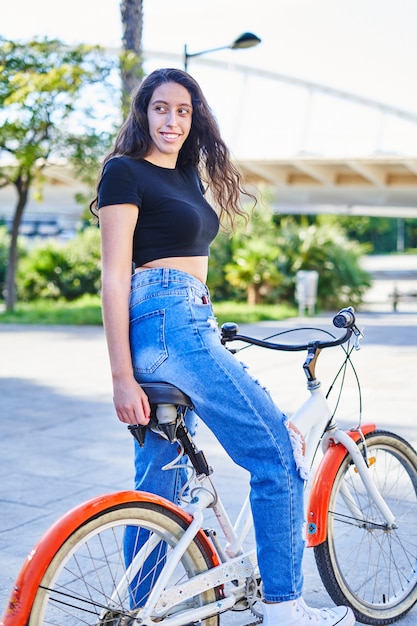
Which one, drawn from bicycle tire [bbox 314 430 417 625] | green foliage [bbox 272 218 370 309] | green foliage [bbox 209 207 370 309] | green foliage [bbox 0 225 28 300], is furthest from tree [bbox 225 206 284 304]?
bicycle tire [bbox 314 430 417 625]

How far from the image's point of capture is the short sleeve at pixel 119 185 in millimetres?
2523

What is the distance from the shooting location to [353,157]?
2655cm

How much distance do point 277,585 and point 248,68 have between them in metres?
39.9

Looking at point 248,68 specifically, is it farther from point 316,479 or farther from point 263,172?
point 316,479

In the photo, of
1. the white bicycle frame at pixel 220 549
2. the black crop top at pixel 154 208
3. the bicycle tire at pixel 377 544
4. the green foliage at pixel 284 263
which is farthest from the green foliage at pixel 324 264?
the black crop top at pixel 154 208

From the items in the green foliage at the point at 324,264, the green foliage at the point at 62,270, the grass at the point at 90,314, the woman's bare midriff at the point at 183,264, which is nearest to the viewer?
the woman's bare midriff at the point at 183,264

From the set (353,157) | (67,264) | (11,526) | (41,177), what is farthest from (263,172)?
(11,526)

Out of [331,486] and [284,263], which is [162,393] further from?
[284,263]

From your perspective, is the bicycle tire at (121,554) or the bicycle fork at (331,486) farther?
the bicycle fork at (331,486)

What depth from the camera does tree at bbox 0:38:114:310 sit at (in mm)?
17766

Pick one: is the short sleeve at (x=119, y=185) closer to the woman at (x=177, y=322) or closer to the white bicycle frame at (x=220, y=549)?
the woman at (x=177, y=322)

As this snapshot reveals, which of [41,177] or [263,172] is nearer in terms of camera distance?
[41,177]

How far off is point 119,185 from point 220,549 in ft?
3.70

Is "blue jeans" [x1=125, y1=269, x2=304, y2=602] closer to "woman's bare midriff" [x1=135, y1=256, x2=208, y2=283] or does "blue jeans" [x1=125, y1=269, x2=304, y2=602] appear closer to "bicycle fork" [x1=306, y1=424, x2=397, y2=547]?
"woman's bare midriff" [x1=135, y1=256, x2=208, y2=283]
